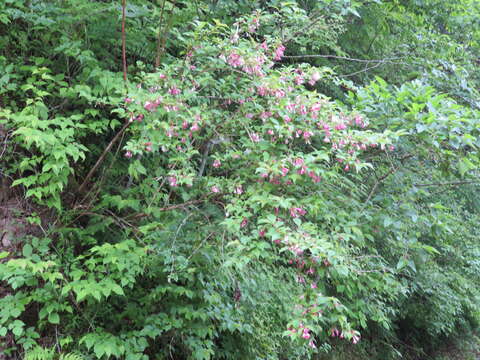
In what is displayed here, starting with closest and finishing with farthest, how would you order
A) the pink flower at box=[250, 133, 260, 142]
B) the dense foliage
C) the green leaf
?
the dense foliage, the pink flower at box=[250, 133, 260, 142], the green leaf

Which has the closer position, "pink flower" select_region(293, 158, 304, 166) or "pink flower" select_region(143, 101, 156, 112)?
"pink flower" select_region(293, 158, 304, 166)

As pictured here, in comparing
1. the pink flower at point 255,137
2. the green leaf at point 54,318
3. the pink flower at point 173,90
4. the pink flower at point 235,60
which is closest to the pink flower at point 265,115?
the pink flower at point 255,137

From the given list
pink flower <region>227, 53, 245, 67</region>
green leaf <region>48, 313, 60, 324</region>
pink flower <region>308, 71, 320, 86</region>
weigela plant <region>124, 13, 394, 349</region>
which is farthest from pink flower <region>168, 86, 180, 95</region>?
green leaf <region>48, 313, 60, 324</region>

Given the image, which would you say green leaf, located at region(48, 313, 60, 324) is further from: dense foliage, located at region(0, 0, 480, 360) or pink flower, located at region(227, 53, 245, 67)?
pink flower, located at region(227, 53, 245, 67)

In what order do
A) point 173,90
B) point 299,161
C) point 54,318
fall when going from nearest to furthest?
point 299,161 → point 173,90 → point 54,318

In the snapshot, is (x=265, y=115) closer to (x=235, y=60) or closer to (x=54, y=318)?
(x=235, y=60)

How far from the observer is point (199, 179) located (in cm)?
316

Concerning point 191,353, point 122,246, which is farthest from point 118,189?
point 191,353

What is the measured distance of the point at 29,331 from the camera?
10.3ft

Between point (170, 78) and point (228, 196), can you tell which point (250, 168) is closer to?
point (228, 196)

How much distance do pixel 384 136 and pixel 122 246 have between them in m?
1.81

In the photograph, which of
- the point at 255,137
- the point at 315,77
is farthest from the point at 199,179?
the point at 315,77

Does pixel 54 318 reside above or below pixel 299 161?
below

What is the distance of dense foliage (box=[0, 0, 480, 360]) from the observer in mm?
2639
